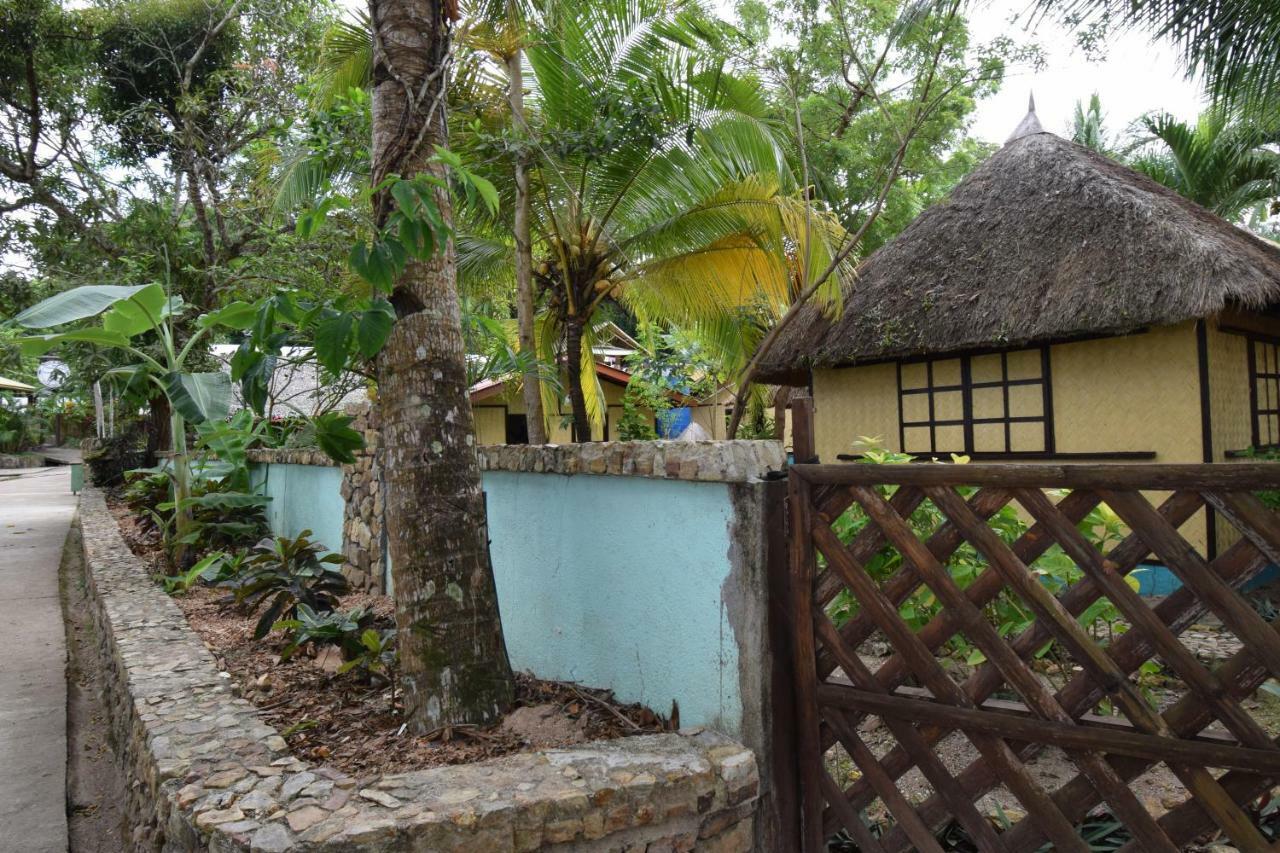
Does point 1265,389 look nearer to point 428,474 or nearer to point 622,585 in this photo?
point 622,585

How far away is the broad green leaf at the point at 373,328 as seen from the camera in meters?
2.65

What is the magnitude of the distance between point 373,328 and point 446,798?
54.0 inches

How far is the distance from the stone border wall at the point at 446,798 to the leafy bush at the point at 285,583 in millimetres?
1543

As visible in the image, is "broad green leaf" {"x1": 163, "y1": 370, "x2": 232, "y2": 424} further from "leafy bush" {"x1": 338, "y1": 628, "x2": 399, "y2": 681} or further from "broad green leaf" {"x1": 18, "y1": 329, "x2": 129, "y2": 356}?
"leafy bush" {"x1": 338, "y1": 628, "x2": 399, "y2": 681}

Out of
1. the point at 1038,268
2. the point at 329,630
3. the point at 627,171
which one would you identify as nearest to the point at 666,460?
the point at 329,630

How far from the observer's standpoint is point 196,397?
5.44m

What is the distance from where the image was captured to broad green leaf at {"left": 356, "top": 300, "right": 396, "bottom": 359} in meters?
2.65

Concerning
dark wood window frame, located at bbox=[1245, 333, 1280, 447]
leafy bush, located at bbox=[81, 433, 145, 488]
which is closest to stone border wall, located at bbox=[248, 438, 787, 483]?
dark wood window frame, located at bbox=[1245, 333, 1280, 447]

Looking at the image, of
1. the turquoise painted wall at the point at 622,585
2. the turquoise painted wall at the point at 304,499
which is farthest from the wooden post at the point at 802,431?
the turquoise painted wall at the point at 304,499

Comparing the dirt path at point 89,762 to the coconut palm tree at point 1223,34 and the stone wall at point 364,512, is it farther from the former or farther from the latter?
the coconut palm tree at point 1223,34

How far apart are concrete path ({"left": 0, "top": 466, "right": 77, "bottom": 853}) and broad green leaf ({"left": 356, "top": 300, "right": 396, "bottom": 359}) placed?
249 centimetres

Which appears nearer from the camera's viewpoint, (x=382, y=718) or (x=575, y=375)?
(x=382, y=718)

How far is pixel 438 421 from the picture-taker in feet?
10.1

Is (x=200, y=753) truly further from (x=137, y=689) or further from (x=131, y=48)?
(x=131, y=48)
